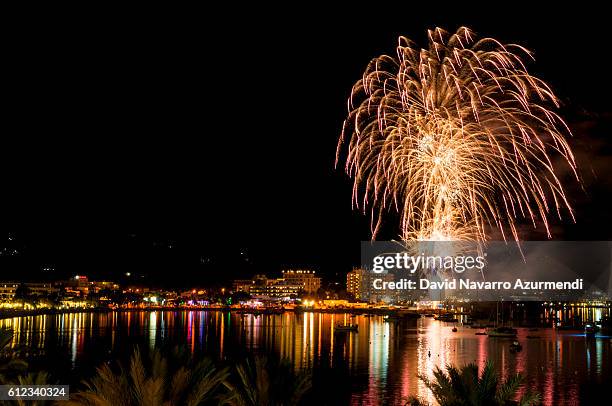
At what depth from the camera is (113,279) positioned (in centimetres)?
19988

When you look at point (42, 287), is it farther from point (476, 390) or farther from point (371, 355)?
point (476, 390)

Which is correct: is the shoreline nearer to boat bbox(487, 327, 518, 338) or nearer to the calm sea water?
the calm sea water

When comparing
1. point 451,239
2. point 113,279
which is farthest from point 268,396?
point 113,279

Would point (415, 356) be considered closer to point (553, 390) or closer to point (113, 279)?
point (553, 390)

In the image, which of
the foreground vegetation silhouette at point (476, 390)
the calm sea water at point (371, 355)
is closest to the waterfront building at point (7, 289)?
the calm sea water at point (371, 355)

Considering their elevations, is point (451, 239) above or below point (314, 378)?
above

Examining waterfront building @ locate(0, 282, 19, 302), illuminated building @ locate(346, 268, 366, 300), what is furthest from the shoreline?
illuminated building @ locate(346, 268, 366, 300)

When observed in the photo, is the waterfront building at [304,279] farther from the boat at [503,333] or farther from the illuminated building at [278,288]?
the boat at [503,333]

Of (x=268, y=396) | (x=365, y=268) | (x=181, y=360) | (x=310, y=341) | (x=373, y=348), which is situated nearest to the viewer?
(x=268, y=396)

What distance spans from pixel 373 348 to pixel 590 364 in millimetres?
14836

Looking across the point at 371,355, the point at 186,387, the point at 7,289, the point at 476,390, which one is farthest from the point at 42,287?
the point at 476,390

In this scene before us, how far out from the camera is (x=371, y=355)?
43.3m

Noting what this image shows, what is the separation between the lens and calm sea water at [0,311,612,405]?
1128 inches

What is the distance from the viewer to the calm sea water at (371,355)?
28.6 meters
